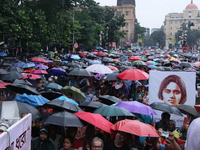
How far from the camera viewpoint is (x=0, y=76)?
1031 cm

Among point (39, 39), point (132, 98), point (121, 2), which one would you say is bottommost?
point (132, 98)

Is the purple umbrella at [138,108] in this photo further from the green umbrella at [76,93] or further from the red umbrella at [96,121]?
the green umbrella at [76,93]

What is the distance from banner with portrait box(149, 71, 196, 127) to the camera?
695cm

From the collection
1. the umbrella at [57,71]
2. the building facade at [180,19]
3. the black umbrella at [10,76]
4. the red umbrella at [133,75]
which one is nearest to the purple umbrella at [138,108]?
the red umbrella at [133,75]

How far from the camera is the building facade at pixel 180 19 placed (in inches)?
5103

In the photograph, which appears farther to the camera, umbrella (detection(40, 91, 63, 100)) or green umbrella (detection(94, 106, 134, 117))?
umbrella (detection(40, 91, 63, 100))

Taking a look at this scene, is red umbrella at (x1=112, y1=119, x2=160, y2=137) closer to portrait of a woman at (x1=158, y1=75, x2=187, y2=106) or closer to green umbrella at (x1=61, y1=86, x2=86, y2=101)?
portrait of a woman at (x1=158, y1=75, x2=187, y2=106)

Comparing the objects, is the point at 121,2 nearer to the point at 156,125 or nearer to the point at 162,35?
the point at 162,35

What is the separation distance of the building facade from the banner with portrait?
125 meters

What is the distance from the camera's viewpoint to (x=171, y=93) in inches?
280

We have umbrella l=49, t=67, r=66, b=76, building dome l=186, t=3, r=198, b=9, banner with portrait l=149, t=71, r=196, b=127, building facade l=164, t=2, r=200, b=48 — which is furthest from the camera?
building facade l=164, t=2, r=200, b=48

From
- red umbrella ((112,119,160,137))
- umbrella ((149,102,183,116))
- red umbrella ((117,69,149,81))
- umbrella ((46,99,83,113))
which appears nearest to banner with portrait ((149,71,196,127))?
umbrella ((149,102,183,116))

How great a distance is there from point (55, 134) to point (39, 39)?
57.1 ft

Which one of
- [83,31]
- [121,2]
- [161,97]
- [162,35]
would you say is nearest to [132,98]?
[161,97]
